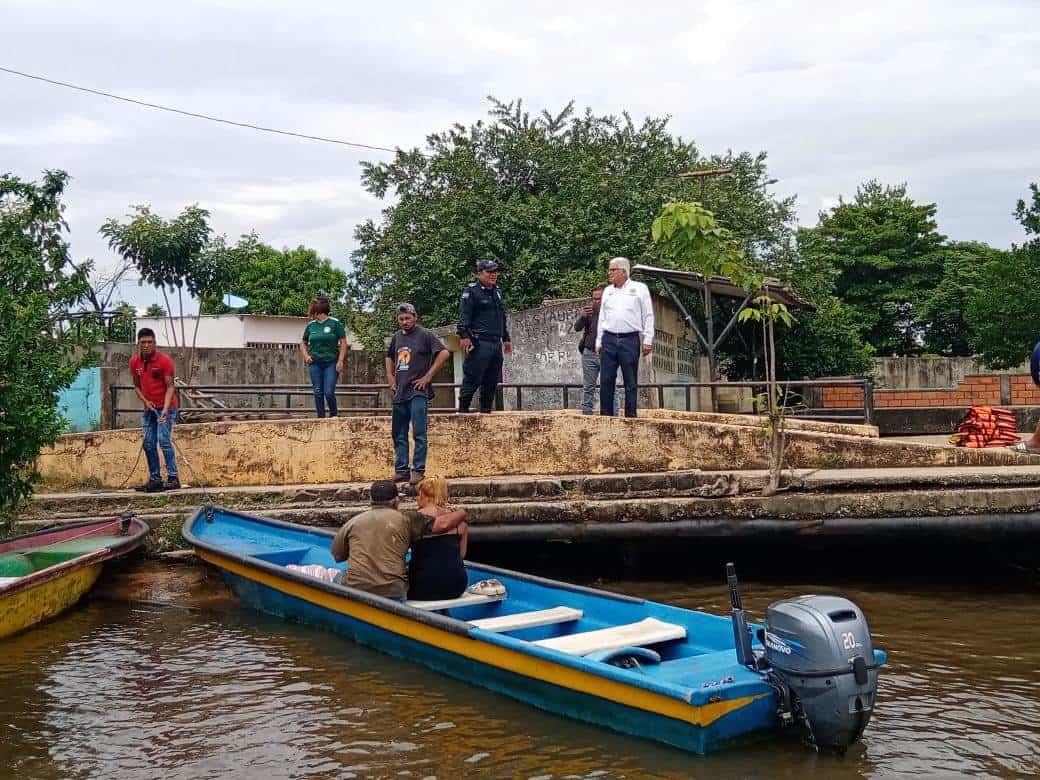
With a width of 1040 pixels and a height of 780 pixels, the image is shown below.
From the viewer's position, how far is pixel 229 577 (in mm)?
9188

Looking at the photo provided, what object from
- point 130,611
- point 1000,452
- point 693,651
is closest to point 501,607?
point 693,651

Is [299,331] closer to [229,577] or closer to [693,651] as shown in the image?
[229,577]

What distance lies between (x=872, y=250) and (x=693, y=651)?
32300 millimetres

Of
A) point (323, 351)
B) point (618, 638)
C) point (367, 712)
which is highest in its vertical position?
point (323, 351)

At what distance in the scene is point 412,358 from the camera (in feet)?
32.8

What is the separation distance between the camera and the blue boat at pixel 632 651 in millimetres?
5246

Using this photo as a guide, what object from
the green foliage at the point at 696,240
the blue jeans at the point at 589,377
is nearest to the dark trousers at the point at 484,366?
the blue jeans at the point at 589,377

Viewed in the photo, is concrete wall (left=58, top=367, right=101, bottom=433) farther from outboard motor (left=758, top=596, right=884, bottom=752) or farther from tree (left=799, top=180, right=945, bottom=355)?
tree (left=799, top=180, right=945, bottom=355)

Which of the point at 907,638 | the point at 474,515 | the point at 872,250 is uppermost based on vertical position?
the point at 872,250

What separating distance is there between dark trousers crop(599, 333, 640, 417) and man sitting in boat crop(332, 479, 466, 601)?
3830mm

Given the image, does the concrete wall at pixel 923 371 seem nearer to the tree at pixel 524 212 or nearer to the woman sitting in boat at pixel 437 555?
the tree at pixel 524 212

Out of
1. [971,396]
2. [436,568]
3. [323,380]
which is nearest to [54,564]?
[436,568]

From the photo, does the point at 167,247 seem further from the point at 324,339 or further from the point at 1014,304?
the point at 1014,304

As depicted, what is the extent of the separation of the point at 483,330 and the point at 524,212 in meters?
11.5
